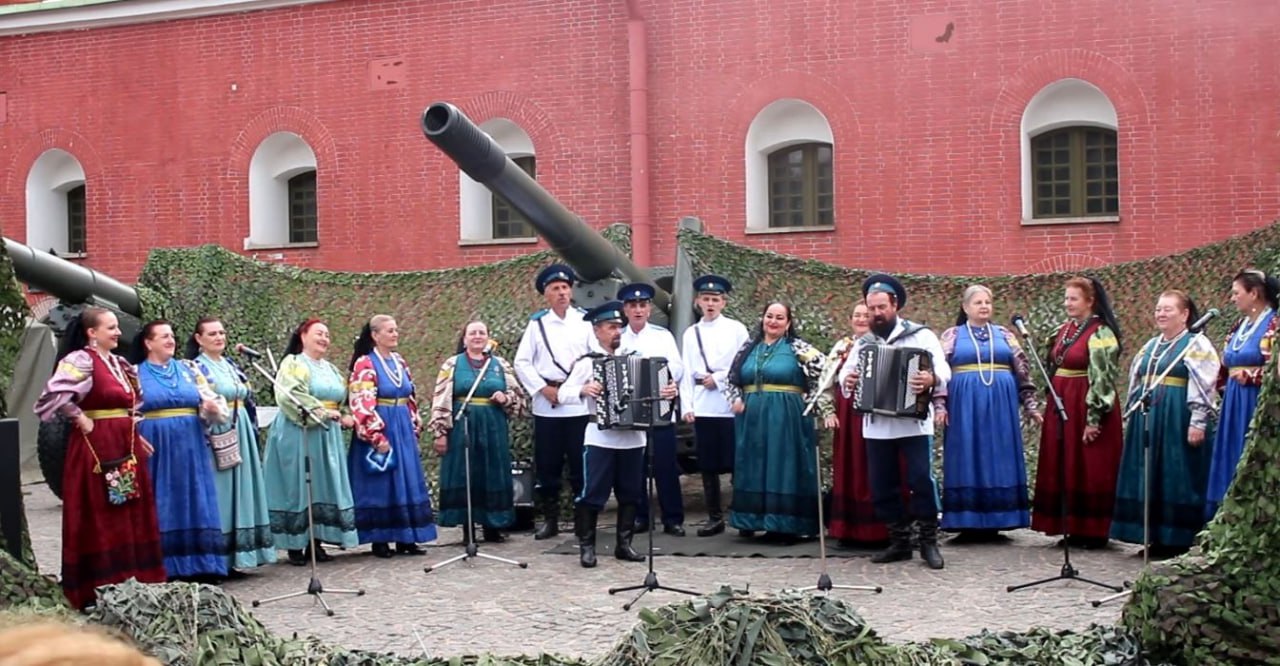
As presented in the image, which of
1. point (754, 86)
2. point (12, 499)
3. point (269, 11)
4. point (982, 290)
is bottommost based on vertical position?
point (12, 499)

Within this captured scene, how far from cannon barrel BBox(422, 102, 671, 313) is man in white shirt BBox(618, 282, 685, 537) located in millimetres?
614

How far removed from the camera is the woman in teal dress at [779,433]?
10258 millimetres

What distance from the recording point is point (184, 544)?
350 inches

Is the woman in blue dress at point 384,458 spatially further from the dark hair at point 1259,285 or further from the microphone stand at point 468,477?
the dark hair at point 1259,285

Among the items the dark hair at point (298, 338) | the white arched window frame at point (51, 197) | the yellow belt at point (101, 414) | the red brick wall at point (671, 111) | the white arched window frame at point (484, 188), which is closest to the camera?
the yellow belt at point (101, 414)

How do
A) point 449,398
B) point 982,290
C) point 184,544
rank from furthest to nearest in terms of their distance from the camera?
point 449,398, point 982,290, point 184,544

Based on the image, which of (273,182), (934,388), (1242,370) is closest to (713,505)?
(934,388)

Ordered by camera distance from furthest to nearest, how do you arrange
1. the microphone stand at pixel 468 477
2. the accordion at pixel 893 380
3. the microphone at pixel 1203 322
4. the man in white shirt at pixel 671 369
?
the man in white shirt at pixel 671 369, the microphone stand at pixel 468 477, the accordion at pixel 893 380, the microphone at pixel 1203 322

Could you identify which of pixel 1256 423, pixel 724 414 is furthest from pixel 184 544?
pixel 1256 423

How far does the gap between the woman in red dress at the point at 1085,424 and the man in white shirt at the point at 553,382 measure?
311 cm

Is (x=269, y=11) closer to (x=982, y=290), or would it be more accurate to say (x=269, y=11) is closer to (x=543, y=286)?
(x=543, y=286)

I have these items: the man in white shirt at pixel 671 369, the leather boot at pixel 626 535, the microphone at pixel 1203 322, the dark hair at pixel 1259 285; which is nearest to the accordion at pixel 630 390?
the leather boot at pixel 626 535

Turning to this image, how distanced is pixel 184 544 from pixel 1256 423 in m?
5.93

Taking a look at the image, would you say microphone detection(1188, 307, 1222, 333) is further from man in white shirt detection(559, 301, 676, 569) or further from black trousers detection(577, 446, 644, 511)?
black trousers detection(577, 446, 644, 511)
